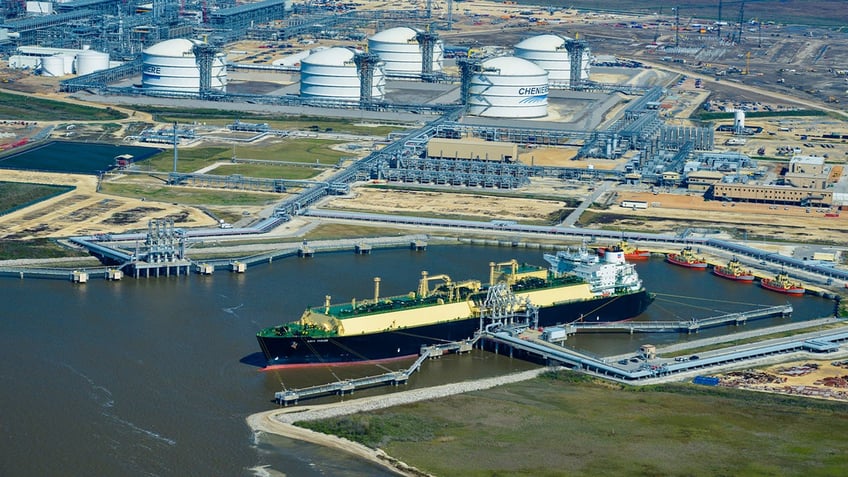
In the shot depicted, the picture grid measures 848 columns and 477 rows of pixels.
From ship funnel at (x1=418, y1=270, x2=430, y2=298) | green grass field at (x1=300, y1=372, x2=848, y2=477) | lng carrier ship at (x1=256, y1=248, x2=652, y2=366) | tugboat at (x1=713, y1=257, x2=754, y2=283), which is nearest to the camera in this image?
green grass field at (x1=300, y1=372, x2=848, y2=477)

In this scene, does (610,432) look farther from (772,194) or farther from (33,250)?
(772,194)

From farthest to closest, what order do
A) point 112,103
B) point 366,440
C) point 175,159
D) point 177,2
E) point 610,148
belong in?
point 177,2 < point 112,103 < point 610,148 < point 175,159 < point 366,440

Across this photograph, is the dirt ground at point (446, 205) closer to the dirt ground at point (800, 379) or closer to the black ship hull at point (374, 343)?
the black ship hull at point (374, 343)

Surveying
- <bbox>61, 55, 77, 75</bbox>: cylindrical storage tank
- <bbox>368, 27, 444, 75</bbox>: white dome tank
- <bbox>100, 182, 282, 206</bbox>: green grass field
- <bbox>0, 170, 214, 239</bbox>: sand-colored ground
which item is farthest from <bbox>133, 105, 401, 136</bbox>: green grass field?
<bbox>0, 170, 214, 239</bbox>: sand-colored ground

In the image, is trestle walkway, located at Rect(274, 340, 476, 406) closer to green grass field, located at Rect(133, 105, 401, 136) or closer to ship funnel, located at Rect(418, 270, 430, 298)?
ship funnel, located at Rect(418, 270, 430, 298)

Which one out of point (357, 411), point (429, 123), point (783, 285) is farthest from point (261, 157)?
point (357, 411)

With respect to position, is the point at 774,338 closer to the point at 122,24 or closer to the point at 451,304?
the point at 451,304

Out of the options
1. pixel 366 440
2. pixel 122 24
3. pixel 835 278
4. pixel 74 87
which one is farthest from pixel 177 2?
pixel 366 440
